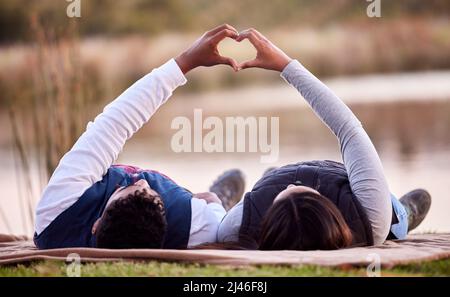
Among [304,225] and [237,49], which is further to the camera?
[237,49]

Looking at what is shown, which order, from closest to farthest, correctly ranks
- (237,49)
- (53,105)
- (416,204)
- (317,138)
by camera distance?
1. (416,204)
2. (53,105)
3. (317,138)
4. (237,49)

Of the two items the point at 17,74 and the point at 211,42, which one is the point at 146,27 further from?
the point at 211,42

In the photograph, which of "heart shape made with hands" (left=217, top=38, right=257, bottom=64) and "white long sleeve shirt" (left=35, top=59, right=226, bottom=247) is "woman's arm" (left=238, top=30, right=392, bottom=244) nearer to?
"white long sleeve shirt" (left=35, top=59, right=226, bottom=247)

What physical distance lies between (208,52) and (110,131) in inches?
13.9

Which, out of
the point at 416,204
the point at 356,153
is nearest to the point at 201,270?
the point at 356,153

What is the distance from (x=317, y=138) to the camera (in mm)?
5000

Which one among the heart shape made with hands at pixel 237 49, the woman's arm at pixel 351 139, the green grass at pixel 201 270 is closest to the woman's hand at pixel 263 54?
the woman's arm at pixel 351 139

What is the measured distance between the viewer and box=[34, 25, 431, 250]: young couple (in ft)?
7.61

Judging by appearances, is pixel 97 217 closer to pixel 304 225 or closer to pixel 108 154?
pixel 108 154

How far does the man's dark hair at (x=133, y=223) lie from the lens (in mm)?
2285

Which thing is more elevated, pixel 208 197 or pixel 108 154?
pixel 108 154

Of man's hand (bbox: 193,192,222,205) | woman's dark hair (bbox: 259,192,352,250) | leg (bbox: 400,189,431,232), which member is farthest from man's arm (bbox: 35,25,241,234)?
leg (bbox: 400,189,431,232)

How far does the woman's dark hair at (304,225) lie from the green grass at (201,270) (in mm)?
113
